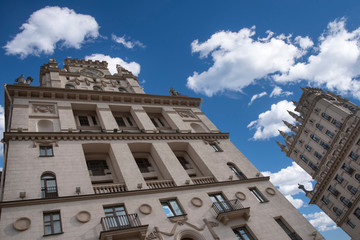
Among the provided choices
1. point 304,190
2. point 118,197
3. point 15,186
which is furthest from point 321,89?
point 15,186

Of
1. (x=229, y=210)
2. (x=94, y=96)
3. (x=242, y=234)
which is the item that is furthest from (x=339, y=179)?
(x=94, y=96)

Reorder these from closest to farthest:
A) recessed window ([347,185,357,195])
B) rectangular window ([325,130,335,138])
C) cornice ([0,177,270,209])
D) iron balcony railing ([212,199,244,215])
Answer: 1. cornice ([0,177,270,209])
2. iron balcony railing ([212,199,244,215])
3. recessed window ([347,185,357,195])
4. rectangular window ([325,130,335,138])

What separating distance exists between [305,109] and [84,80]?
55.1m

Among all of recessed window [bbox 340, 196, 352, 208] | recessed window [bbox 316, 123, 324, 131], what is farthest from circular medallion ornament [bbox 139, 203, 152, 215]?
recessed window [bbox 316, 123, 324, 131]

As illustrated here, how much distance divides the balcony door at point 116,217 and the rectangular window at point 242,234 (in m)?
7.86

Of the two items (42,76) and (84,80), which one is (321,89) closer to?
(84,80)

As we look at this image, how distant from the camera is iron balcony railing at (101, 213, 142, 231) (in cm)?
1662

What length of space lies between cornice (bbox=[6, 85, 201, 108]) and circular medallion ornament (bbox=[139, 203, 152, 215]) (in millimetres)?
17140

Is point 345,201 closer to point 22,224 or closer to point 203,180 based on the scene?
point 203,180

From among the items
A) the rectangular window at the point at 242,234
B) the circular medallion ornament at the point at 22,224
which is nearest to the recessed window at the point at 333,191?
the rectangular window at the point at 242,234

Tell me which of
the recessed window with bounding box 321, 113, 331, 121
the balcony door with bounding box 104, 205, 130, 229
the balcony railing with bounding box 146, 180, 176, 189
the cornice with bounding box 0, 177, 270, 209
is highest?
the recessed window with bounding box 321, 113, 331, 121

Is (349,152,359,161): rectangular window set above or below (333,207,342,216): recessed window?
above

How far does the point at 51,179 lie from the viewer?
64.4ft

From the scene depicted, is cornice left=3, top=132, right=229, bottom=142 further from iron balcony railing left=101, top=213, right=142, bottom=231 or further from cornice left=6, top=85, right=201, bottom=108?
iron balcony railing left=101, top=213, right=142, bottom=231
